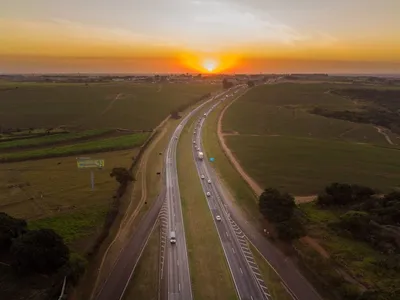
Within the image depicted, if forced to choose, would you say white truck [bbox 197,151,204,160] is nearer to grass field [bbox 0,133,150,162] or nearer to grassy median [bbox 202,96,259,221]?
grassy median [bbox 202,96,259,221]

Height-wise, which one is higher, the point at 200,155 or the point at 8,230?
the point at 8,230

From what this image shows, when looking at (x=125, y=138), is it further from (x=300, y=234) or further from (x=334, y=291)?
(x=334, y=291)

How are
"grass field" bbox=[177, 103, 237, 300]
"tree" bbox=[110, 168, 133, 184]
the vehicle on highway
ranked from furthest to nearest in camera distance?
"tree" bbox=[110, 168, 133, 184] → the vehicle on highway → "grass field" bbox=[177, 103, 237, 300]

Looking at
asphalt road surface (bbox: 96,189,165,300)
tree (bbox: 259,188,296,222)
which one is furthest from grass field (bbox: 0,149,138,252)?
tree (bbox: 259,188,296,222)

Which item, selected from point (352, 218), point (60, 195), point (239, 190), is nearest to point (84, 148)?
point (60, 195)

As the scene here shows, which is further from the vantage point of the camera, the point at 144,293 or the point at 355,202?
the point at 355,202

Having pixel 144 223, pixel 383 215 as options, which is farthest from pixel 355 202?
pixel 144 223

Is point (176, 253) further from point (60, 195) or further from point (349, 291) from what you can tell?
point (60, 195)
